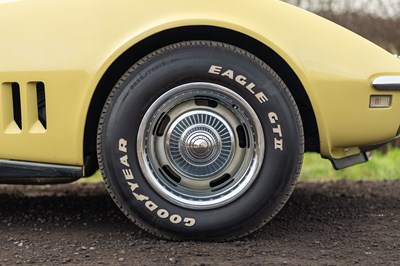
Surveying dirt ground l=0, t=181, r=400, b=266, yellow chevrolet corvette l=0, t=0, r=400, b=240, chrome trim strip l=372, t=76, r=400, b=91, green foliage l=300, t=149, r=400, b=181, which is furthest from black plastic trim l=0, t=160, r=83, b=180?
green foliage l=300, t=149, r=400, b=181

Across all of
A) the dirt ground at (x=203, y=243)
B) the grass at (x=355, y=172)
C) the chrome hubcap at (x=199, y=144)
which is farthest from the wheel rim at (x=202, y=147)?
the grass at (x=355, y=172)

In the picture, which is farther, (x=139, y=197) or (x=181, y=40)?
(x=181, y=40)

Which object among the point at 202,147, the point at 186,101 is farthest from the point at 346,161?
the point at 186,101

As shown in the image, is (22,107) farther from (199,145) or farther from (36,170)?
(199,145)

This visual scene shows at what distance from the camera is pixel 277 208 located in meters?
3.13

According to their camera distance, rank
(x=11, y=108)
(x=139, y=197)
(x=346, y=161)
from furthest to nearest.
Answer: (x=346, y=161) < (x=11, y=108) < (x=139, y=197)

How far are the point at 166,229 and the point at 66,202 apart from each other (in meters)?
1.42

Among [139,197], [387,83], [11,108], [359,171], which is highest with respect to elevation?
[387,83]

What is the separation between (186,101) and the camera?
10.4 ft

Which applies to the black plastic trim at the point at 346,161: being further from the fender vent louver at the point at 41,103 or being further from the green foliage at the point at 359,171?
the green foliage at the point at 359,171

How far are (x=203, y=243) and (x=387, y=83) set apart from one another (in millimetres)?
1267

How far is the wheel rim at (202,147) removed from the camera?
10.3ft

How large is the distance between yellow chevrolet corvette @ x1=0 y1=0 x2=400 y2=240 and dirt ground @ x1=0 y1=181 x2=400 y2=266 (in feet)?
0.59

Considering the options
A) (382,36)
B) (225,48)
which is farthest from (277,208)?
(382,36)
